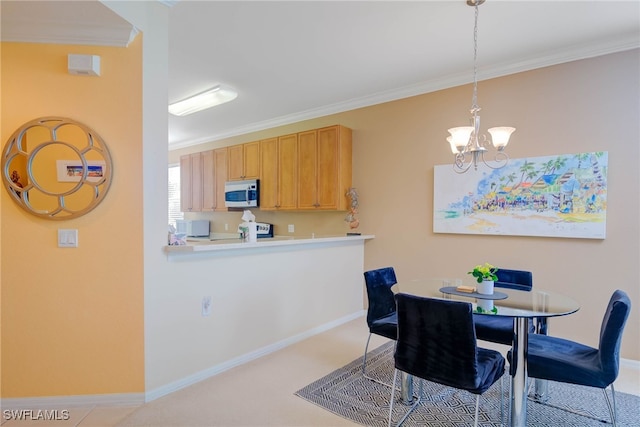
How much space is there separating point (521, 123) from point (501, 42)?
80 centimetres

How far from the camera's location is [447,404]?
90.2 inches

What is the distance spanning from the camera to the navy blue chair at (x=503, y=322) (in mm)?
2379

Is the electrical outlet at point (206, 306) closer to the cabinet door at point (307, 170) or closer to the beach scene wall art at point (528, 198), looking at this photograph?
the cabinet door at point (307, 170)

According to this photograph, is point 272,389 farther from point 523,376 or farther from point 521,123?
point 521,123

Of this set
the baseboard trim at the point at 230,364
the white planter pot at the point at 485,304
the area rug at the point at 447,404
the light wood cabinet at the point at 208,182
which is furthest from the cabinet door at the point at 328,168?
the white planter pot at the point at 485,304

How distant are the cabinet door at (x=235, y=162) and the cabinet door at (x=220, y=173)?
13cm

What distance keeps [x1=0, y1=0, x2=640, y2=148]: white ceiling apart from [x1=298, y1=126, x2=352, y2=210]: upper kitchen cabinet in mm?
588

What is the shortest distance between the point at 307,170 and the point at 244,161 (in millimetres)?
1326

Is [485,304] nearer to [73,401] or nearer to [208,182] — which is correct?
[73,401]

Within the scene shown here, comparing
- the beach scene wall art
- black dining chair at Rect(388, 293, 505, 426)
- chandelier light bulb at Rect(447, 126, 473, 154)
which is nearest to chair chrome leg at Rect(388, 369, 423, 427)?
black dining chair at Rect(388, 293, 505, 426)

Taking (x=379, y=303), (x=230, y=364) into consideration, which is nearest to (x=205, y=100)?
(x=230, y=364)

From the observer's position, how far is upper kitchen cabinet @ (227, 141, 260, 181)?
523 cm

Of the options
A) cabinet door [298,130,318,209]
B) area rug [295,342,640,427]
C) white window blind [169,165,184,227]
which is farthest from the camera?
white window blind [169,165,184,227]

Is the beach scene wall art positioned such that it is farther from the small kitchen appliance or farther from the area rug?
the small kitchen appliance
